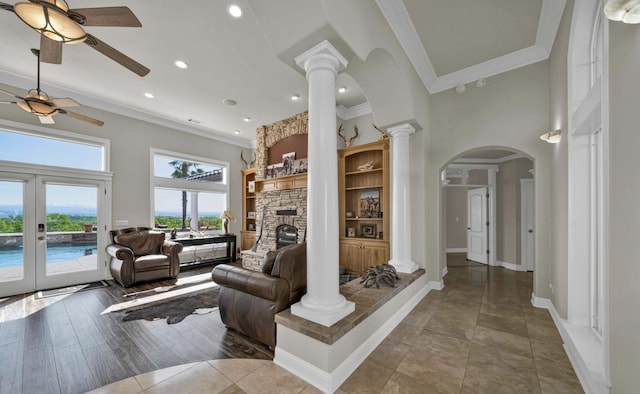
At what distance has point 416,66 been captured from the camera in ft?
11.8

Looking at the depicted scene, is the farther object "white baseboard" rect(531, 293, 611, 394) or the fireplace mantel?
the fireplace mantel

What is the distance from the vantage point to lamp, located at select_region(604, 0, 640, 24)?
3.09 feet

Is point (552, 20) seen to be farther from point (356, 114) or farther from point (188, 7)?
point (188, 7)

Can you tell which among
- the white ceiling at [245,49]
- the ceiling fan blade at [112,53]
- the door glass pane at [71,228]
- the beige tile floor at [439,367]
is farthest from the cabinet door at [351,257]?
the door glass pane at [71,228]

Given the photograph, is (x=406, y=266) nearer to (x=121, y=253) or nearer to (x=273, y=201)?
(x=273, y=201)

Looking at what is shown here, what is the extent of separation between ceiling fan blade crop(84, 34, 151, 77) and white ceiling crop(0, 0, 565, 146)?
754mm

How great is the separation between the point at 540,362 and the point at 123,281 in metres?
5.80

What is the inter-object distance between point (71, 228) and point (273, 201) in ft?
12.9

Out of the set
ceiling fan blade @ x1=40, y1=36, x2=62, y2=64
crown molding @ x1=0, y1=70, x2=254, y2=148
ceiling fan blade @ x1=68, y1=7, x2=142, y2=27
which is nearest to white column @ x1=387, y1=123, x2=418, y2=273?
ceiling fan blade @ x1=68, y1=7, x2=142, y2=27

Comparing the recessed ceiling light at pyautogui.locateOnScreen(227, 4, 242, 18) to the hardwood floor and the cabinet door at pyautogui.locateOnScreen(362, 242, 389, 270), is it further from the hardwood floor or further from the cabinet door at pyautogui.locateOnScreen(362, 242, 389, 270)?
the cabinet door at pyautogui.locateOnScreen(362, 242, 389, 270)

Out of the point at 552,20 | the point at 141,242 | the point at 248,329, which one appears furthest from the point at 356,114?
the point at 141,242

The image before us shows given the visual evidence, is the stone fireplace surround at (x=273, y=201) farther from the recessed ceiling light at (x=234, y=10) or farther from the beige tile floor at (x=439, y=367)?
the beige tile floor at (x=439, y=367)

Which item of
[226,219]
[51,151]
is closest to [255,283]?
[226,219]

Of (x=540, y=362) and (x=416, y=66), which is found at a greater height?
(x=416, y=66)
